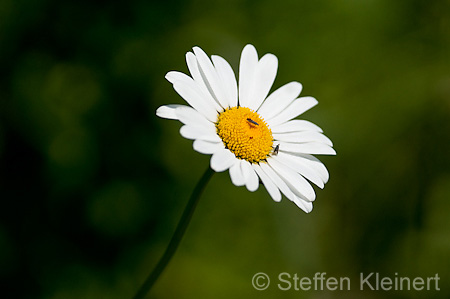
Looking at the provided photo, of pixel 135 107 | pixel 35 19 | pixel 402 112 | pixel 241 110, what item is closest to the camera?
pixel 241 110

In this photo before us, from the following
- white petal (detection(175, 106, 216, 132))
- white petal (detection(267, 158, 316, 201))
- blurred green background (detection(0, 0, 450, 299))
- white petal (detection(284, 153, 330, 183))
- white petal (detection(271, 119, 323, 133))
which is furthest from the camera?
blurred green background (detection(0, 0, 450, 299))

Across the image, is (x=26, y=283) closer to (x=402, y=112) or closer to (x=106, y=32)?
(x=106, y=32)

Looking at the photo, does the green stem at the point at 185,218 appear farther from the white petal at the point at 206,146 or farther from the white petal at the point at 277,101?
the white petal at the point at 277,101

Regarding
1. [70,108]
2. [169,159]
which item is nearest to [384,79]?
[169,159]

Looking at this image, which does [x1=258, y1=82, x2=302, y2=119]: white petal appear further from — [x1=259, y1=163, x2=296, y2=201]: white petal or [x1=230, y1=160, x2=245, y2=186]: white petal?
[x1=230, y1=160, x2=245, y2=186]: white petal
